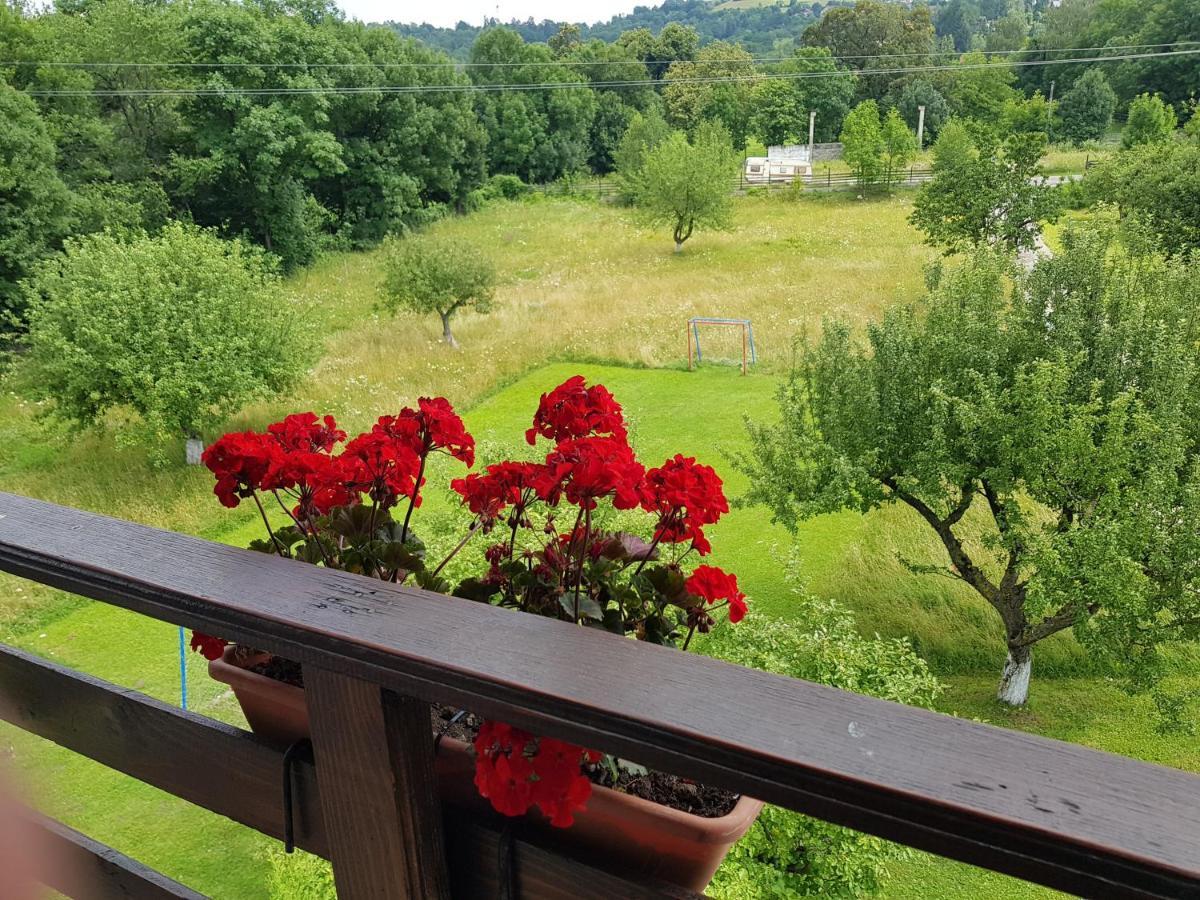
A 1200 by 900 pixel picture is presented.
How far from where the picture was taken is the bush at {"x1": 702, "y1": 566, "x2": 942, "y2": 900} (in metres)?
4.32

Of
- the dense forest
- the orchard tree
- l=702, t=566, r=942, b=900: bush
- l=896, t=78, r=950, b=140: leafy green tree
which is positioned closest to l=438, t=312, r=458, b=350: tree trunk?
the dense forest

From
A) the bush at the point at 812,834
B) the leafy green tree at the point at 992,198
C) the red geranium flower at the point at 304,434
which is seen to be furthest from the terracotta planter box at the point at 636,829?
the leafy green tree at the point at 992,198

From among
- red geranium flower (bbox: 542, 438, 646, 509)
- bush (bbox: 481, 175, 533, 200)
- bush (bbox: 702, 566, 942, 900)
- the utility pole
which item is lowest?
bush (bbox: 702, 566, 942, 900)

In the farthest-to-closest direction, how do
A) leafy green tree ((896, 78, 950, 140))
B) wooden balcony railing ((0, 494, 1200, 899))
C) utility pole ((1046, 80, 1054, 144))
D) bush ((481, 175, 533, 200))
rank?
1. leafy green tree ((896, 78, 950, 140))
2. utility pole ((1046, 80, 1054, 144))
3. bush ((481, 175, 533, 200))
4. wooden balcony railing ((0, 494, 1200, 899))

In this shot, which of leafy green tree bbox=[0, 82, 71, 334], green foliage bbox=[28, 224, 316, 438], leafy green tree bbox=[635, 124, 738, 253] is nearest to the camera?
green foliage bbox=[28, 224, 316, 438]

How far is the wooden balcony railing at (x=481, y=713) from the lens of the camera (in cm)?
51

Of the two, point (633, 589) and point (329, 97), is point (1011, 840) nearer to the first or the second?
point (633, 589)

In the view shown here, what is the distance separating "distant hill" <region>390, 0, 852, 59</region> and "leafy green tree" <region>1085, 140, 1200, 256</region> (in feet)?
245

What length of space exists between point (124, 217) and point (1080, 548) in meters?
18.6

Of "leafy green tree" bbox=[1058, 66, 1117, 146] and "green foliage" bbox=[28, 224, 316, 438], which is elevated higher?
"leafy green tree" bbox=[1058, 66, 1117, 146]

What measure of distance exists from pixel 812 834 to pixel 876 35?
196 ft

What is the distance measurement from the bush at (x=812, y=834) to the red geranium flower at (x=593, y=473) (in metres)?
3.14

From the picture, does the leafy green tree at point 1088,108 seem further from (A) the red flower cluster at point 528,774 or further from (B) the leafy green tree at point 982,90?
(A) the red flower cluster at point 528,774

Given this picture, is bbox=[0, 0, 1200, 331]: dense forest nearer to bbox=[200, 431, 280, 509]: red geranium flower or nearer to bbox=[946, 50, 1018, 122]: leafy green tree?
bbox=[946, 50, 1018, 122]: leafy green tree
